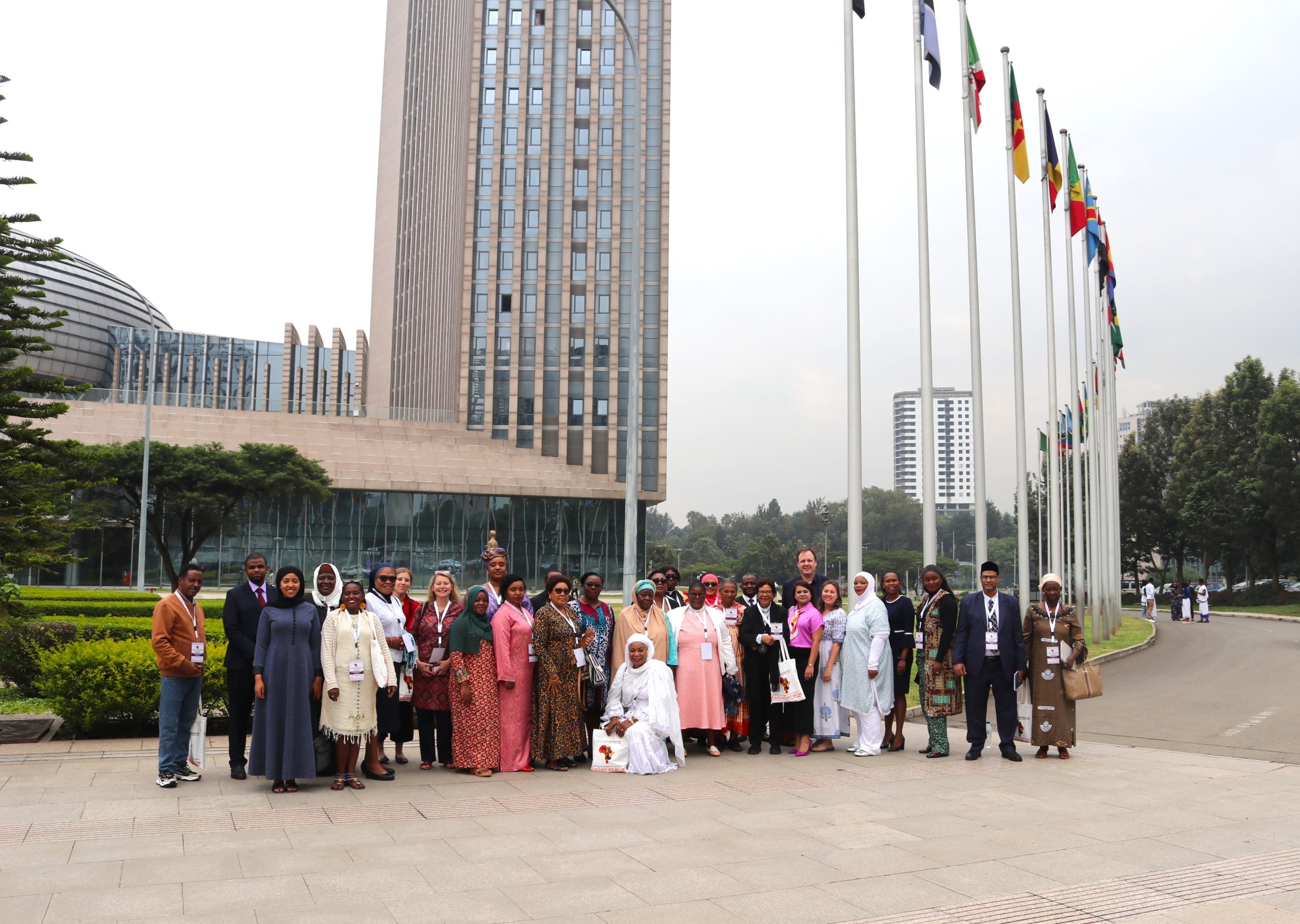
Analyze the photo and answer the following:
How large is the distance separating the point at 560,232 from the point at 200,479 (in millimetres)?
24865

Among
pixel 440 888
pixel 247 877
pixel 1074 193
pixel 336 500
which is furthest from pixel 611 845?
pixel 336 500

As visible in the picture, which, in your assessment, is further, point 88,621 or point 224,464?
point 224,464

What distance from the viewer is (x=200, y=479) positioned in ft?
128

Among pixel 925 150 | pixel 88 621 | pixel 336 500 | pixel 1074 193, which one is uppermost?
pixel 1074 193

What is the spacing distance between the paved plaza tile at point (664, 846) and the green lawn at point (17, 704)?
3.24 metres

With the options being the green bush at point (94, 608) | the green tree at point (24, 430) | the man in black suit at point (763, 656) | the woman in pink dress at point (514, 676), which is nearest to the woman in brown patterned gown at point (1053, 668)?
the man in black suit at point (763, 656)

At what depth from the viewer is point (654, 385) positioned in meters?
55.8

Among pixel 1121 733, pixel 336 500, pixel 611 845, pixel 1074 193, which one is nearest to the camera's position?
pixel 611 845

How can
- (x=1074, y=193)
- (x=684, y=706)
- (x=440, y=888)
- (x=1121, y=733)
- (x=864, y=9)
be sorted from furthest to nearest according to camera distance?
(x=1074, y=193) < (x=864, y=9) < (x=1121, y=733) < (x=684, y=706) < (x=440, y=888)

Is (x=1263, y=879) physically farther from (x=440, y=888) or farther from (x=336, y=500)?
(x=336, y=500)

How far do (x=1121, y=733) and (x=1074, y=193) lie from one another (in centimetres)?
1334

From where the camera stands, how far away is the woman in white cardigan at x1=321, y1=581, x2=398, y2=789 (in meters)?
8.24

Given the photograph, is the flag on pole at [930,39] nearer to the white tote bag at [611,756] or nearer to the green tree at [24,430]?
the white tote bag at [611,756]

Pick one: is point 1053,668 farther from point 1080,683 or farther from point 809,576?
point 809,576
